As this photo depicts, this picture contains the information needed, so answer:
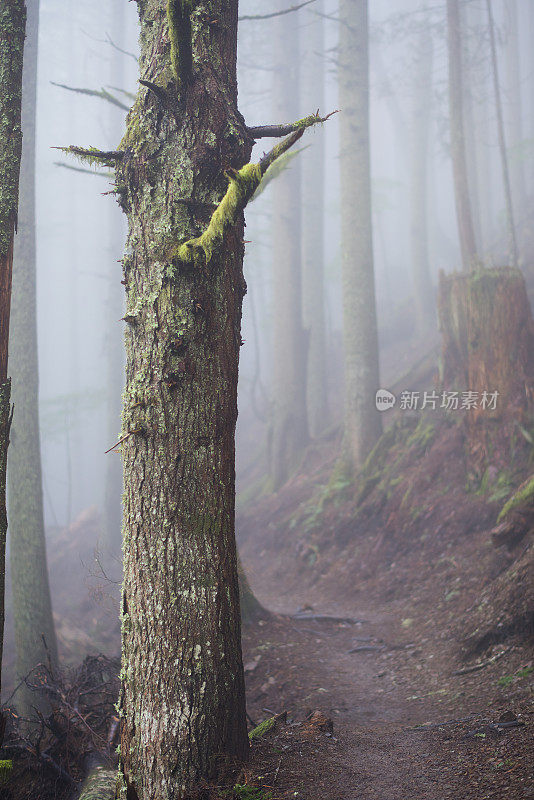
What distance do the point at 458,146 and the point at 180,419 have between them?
36.3 feet

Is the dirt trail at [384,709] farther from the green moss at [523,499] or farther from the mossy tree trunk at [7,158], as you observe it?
the mossy tree trunk at [7,158]

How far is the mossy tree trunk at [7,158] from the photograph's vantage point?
3.14 metres

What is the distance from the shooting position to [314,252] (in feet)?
53.7

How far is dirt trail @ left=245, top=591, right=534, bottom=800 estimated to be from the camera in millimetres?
2707

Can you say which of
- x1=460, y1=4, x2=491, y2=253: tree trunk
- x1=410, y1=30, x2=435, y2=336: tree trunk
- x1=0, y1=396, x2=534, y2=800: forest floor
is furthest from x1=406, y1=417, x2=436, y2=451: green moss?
x1=460, y1=4, x2=491, y2=253: tree trunk

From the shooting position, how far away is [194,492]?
112 inches

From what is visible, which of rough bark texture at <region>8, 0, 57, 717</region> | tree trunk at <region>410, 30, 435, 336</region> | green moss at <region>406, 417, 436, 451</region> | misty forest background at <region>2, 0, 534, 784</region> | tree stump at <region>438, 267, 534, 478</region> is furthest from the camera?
tree trunk at <region>410, 30, 435, 336</region>

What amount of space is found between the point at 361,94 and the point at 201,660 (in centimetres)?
1295

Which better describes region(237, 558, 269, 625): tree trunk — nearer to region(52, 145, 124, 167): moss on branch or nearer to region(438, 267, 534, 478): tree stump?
region(438, 267, 534, 478): tree stump

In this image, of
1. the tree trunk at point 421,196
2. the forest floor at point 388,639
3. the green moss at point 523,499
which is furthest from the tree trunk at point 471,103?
the green moss at point 523,499

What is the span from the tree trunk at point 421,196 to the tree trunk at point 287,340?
5.71 metres

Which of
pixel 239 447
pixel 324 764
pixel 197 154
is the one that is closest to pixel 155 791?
pixel 324 764

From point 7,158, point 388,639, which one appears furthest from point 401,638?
point 7,158

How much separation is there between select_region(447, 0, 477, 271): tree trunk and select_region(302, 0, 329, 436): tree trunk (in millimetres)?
4418
